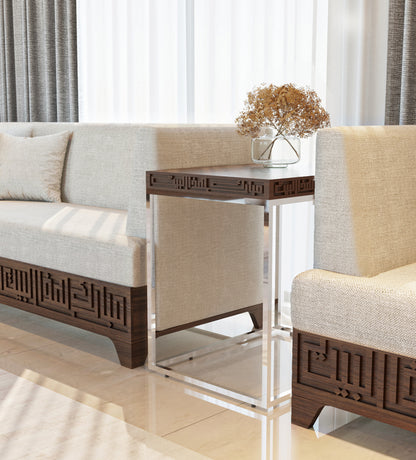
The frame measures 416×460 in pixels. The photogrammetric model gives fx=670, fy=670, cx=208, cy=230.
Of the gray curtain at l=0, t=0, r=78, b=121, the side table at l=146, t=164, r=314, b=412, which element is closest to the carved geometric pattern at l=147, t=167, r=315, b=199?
the side table at l=146, t=164, r=314, b=412

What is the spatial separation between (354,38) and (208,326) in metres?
1.38

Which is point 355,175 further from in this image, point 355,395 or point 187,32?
point 187,32

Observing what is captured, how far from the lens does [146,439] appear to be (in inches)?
73.1

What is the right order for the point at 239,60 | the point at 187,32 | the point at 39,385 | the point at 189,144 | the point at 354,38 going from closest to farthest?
the point at 39,385 < the point at 189,144 < the point at 354,38 < the point at 239,60 < the point at 187,32

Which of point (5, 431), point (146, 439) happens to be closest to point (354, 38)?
point (146, 439)

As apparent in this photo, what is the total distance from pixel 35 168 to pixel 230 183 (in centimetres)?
155

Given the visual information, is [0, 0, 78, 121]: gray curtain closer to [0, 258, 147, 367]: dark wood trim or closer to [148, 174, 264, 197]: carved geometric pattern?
[0, 258, 147, 367]: dark wood trim

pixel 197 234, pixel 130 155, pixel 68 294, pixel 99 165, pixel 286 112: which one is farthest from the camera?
pixel 99 165

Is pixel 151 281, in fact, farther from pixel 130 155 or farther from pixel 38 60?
pixel 38 60

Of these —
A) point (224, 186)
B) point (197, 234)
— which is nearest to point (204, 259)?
point (197, 234)

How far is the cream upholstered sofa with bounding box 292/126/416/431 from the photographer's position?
171 cm

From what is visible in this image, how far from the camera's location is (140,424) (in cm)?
195

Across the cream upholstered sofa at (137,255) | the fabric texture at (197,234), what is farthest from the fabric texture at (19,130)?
the fabric texture at (197,234)

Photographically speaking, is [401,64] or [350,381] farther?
[401,64]
